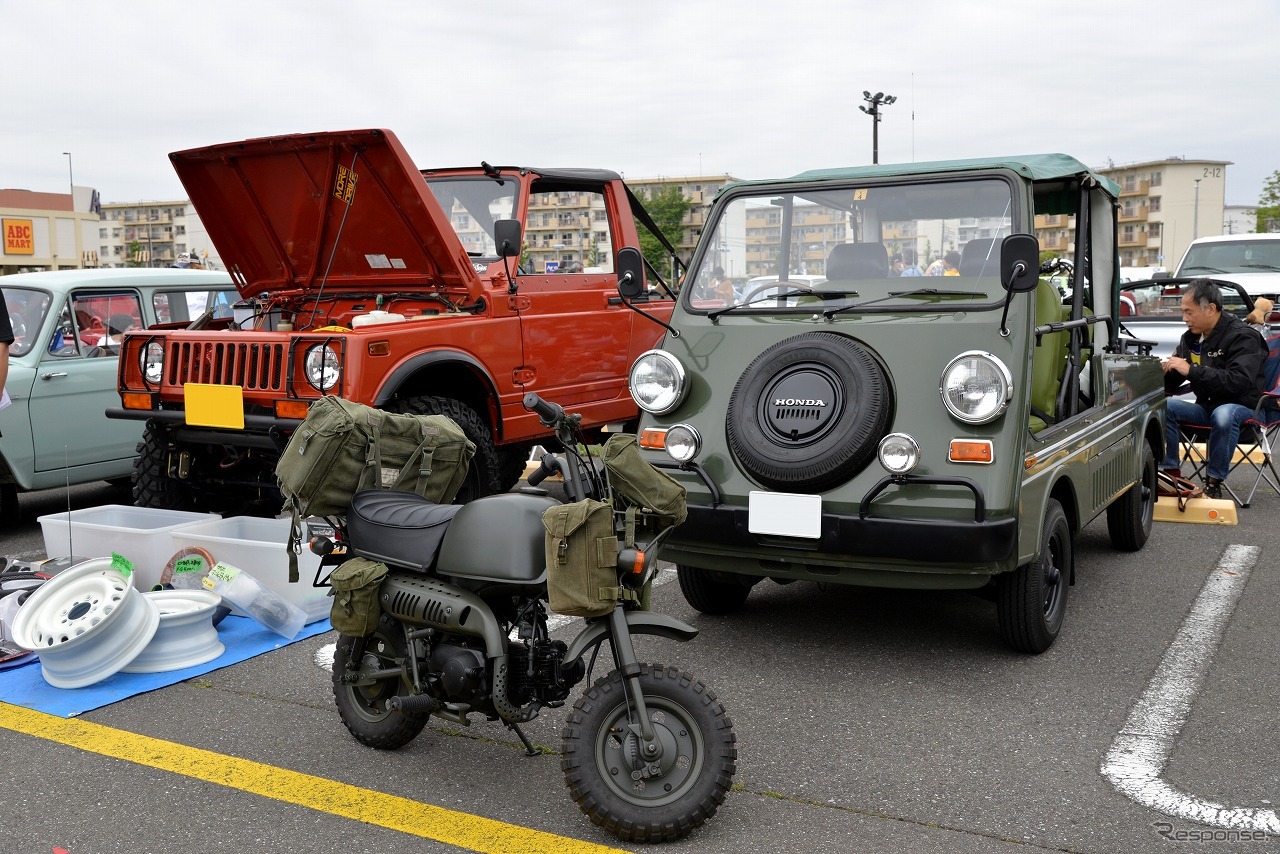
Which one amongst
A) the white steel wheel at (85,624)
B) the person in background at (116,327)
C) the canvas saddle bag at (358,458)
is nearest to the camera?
the canvas saddle bag at (358,458)

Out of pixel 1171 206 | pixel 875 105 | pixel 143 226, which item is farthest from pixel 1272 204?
pixel 143 226

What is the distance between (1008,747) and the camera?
144 inches

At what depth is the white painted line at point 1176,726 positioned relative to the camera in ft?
10.3

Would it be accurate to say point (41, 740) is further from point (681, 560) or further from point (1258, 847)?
point (1258, 847)

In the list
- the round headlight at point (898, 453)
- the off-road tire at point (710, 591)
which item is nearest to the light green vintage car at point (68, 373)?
the off-road tire at point (710, 591)

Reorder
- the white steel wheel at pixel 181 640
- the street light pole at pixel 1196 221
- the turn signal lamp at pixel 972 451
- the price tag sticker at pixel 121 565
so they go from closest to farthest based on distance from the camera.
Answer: the turn signal lamp at pixel 972 451, the white steel wheel at pixel 181 640, the price tag sticker at pixel 121 565, the street light pole at pixel 1196 221

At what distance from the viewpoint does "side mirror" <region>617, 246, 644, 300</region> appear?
5.13 m

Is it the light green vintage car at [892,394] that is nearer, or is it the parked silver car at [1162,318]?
the light green vintage car at [892,394]

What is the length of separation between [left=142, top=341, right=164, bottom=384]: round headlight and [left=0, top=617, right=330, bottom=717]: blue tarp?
7.05 ft

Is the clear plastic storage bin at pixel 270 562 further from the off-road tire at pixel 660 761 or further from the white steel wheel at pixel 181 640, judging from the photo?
A: the off-road tire at pixel 660 761

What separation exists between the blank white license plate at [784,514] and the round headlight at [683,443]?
1.20 feet

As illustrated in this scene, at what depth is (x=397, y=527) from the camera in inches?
135

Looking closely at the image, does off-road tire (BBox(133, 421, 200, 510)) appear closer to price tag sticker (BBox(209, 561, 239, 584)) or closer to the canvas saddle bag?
Result: price tag sticker (BBox(209, 561, 239, 584))

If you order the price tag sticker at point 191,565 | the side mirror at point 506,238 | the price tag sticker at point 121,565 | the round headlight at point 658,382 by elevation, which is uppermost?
the side mirror at point 506,238
